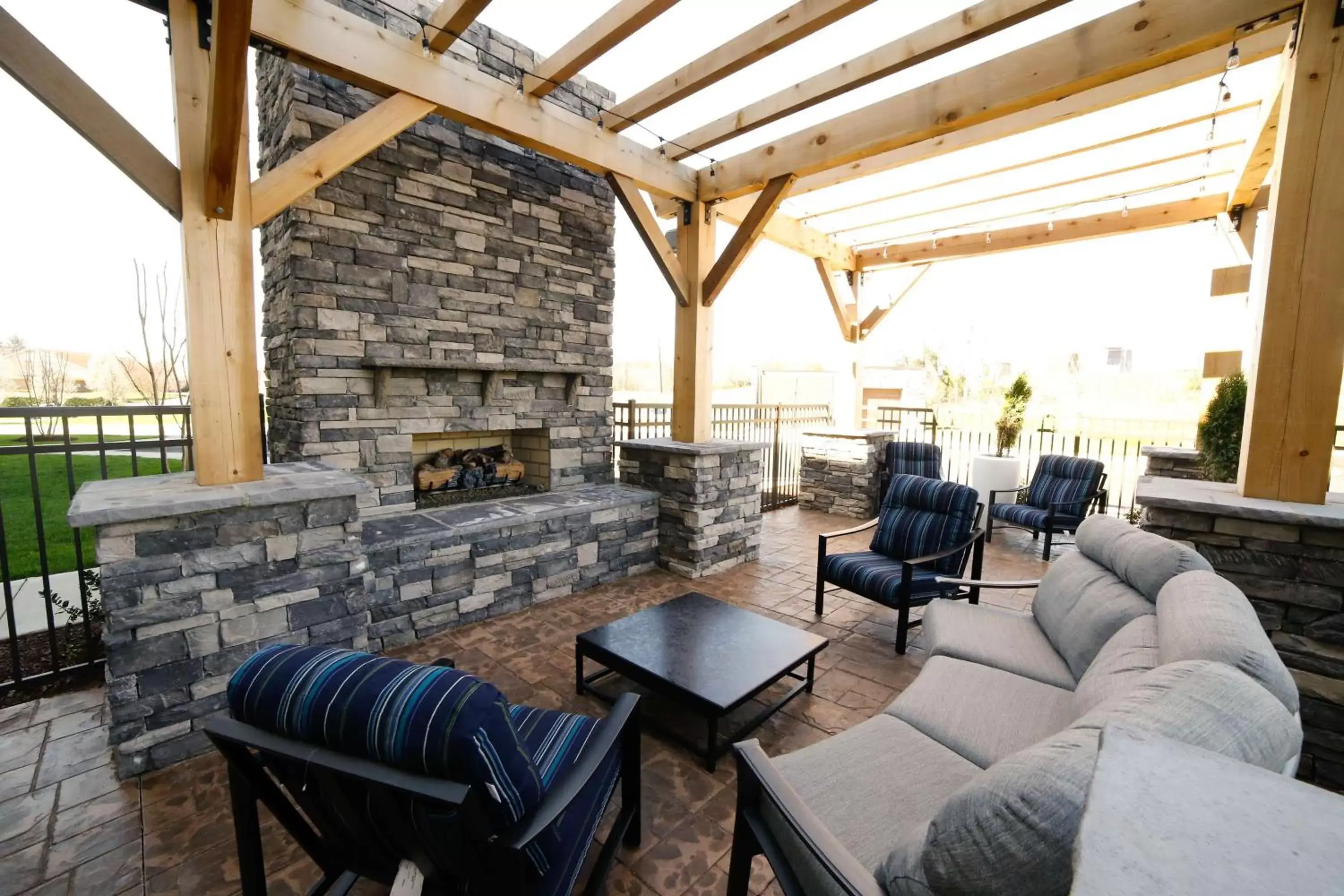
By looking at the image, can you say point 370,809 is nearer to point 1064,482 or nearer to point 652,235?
point 652,235

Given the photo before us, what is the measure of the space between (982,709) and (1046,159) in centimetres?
412

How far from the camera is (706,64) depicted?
Result: 3043 millimetres

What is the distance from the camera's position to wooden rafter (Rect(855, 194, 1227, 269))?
492 centimetres

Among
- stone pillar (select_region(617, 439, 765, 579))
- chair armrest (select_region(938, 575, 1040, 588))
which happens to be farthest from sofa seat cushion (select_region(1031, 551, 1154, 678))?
stone pillar (select_region(617, 439, 765, 579))

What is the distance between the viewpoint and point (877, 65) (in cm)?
292

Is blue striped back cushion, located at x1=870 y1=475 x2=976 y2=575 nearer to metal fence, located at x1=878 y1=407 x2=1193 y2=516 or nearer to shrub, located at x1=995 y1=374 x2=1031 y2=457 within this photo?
metal fence, located at x1=878 y1=407 x2=1193 y2=516

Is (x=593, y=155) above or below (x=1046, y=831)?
above

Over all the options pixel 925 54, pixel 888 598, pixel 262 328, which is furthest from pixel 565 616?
pixel 925 54

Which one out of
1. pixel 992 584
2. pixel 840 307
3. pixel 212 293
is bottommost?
pixel 992 584

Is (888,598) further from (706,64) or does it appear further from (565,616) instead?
(706,64)

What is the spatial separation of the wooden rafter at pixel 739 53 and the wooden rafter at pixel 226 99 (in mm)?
2090

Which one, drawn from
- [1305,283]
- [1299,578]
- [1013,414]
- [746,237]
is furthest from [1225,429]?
[746,237]

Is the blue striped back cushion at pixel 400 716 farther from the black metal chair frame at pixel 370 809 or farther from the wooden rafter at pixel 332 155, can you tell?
the wooden rafter at pixel 332 155

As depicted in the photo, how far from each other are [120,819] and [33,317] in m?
4.70
